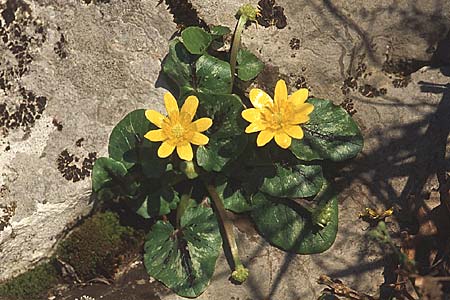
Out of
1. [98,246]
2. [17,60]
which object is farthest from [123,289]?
[17,60]

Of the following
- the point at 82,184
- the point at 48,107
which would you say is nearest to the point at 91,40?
the point at 48,107

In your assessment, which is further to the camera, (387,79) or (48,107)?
(387,79)

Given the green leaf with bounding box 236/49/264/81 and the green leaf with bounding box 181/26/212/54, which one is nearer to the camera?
the green leaf with bounding box 181/26/212/54

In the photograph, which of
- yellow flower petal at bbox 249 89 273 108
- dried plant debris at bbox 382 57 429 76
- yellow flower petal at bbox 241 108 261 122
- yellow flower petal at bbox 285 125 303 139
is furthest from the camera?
dried plant debris at bbox 382 57 429 76

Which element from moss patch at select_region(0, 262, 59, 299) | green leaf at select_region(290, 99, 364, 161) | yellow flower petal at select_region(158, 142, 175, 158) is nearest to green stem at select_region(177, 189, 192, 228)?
yellow flower petal at select_region(158, 142, 175, 158)

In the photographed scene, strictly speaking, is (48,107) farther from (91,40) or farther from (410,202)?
(410,202)

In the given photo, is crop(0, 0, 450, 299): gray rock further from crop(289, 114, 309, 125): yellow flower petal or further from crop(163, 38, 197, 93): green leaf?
crop(289, 114, 309, 125): yellow flower petal

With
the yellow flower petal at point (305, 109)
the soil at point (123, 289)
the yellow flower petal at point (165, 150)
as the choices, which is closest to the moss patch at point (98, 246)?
the soil at point (123, 289)

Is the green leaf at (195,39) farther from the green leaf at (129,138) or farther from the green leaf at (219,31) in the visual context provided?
the green leaf at (129,138)

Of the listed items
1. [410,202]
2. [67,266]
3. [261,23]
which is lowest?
[67,266]
